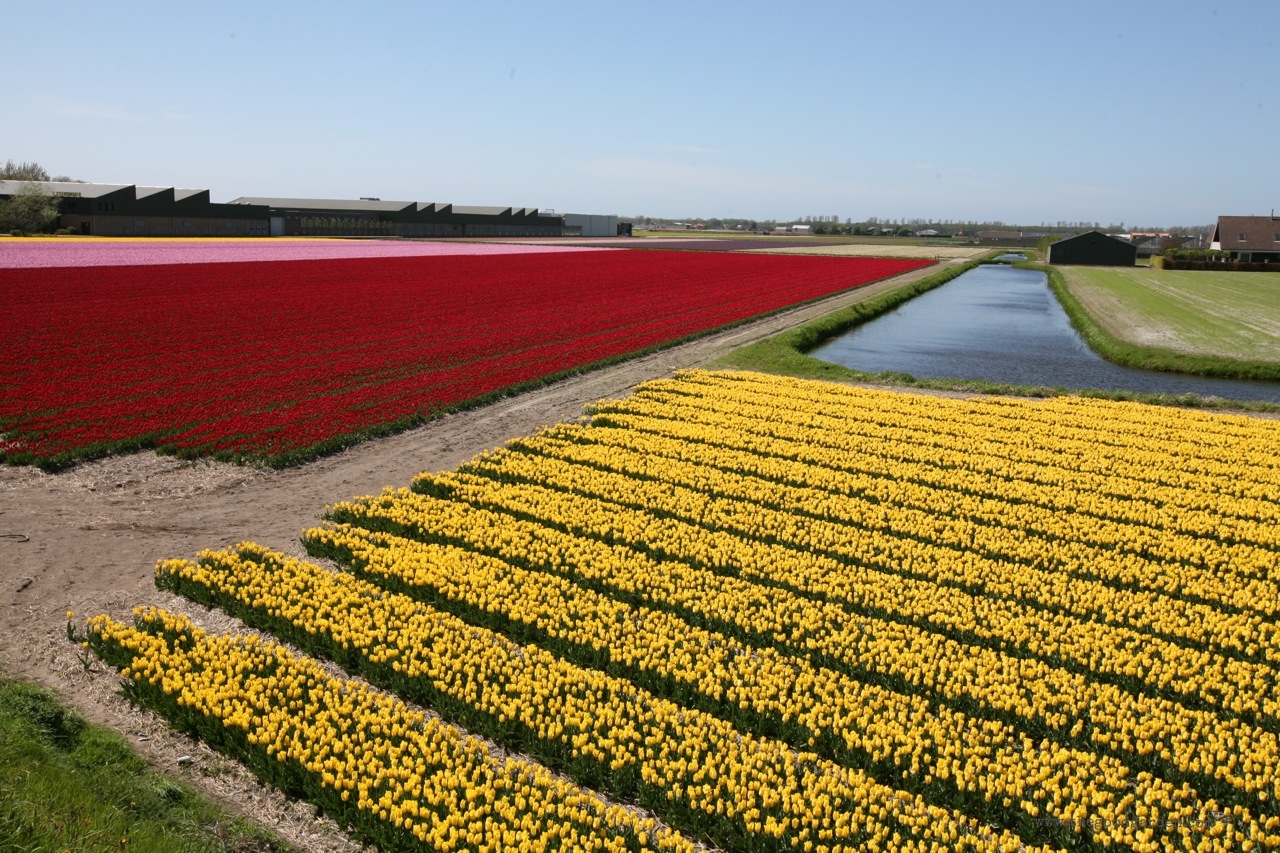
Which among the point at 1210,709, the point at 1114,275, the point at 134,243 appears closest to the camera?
the point at 1210,709

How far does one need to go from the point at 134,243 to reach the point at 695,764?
272 feet

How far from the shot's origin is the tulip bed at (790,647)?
22.9ft

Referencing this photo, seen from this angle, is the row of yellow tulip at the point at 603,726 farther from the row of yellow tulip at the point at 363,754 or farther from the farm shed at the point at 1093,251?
the farm shed at the point at 1093,251

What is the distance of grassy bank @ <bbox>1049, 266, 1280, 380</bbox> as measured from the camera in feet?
106

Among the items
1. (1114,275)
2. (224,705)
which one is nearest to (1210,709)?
(224,705)

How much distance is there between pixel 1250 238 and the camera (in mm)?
106875

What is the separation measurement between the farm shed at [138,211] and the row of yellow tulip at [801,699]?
314 ft

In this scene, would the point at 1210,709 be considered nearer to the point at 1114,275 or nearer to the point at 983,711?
the point at 983,711

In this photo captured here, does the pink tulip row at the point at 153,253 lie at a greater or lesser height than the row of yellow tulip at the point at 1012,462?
greater

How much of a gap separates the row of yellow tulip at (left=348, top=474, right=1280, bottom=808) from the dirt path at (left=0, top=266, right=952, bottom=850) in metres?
1.66

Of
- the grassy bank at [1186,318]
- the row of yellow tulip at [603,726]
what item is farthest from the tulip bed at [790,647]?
the grassy bank at [1186,318]

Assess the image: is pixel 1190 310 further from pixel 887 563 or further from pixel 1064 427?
pixel 887 563

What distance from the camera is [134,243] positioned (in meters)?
75.3

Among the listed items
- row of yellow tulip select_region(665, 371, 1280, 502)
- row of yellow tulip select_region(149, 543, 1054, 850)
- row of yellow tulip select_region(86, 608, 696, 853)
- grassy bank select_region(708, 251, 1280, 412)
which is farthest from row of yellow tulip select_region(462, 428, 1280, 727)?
grassy bank select_region(708, 251, 1280, 412)
